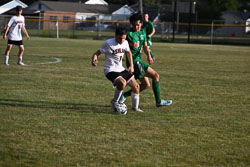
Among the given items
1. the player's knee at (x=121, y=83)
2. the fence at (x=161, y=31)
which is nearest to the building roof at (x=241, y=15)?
the fence at (x=161, y=31)

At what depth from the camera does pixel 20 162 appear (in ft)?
14.8

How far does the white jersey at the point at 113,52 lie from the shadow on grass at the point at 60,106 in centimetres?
79

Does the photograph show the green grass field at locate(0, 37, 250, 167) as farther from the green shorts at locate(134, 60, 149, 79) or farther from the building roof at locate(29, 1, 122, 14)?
the building roof at locate(29, 1, 122, 14)

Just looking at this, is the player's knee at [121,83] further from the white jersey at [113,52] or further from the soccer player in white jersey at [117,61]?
the white jersey at [113,52]

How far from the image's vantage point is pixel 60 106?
25.2 feet

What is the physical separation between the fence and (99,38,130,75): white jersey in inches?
1155

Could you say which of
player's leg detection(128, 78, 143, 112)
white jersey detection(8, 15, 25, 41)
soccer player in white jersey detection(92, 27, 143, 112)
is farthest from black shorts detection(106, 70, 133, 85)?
white jersey detection(8, 15, 25, 41)

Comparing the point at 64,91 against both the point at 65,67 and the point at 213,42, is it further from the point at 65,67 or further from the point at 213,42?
the point at 213,42

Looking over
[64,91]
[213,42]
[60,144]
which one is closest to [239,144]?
[60,144]

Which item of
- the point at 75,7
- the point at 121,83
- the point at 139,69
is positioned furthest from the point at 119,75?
the point at 75,7

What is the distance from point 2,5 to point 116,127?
84.6 meters

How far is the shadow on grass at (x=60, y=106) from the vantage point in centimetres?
745

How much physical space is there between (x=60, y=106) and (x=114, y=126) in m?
1.81

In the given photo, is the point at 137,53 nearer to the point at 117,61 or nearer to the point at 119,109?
the point at 117,61
